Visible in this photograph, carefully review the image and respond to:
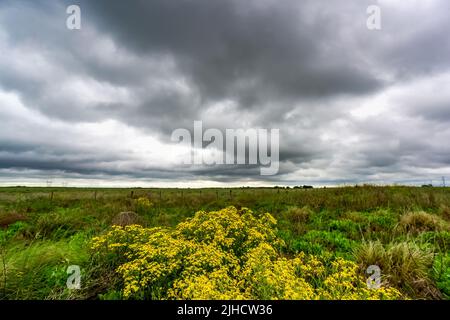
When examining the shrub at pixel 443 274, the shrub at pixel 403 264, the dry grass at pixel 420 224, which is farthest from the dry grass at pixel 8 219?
the dry grass at pixel 420 224

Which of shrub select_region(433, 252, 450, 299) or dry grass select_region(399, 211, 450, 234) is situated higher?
dry grass select_region(399, 211, 450, 234)

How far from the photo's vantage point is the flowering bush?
349 centimetres

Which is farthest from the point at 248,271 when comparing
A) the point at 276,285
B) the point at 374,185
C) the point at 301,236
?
the point at 374,185

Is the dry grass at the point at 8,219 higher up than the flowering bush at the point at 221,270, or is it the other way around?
the flowering bush at the point at 221,270

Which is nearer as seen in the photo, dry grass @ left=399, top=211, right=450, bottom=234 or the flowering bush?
the flowering bush

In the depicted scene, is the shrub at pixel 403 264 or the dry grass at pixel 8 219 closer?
the shrub at pixel 403 264

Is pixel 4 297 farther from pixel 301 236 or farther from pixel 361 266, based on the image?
pixel 301 236

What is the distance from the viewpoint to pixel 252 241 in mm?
5582

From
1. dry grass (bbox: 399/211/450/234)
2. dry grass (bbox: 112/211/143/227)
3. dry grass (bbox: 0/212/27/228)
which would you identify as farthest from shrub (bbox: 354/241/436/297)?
dry grass (bbox: 0/212/27/228)

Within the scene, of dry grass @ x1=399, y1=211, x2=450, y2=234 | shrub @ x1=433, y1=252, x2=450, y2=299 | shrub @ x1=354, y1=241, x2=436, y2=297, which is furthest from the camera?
dry grass @ x1=399, y1=211, x2=450, y2=234

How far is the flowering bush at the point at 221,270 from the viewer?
3.49 m

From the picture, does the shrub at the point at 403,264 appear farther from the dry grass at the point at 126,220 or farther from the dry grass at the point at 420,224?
the dry grass at the point at 126,220

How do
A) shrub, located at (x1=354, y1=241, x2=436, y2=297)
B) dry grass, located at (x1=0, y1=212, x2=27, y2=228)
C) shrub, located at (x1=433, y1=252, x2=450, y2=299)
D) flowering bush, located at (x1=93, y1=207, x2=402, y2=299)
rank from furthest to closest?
1. dry grass, located at (x1=0, y1=212, x2=27, y2=228)
2. shrub, located at (x1=354, y1=241, x2=436, y2=297)
3. shrub, located at (x1=433, y1=252, x2=450, y2=299)
4. flowering bush, located at (x1=93, y1=207, x2=402, y2=299)

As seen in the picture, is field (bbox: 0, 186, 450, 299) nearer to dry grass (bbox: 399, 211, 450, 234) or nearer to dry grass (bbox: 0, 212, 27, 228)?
dry grass (bbox: 399, 211, 450, 234)
